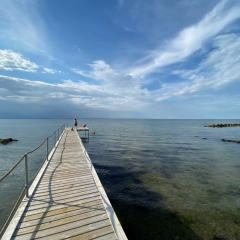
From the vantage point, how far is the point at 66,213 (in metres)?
6.51

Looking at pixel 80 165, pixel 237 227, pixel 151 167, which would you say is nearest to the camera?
pixel 237 227

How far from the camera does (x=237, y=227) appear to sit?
905cm

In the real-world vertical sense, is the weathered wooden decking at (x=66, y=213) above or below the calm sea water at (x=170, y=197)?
above

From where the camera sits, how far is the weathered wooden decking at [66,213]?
215 inches

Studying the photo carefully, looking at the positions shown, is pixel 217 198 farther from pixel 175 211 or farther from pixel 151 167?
pixel 151 167

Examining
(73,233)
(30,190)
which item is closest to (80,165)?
(30,190)

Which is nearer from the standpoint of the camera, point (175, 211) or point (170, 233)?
point (170, 233)

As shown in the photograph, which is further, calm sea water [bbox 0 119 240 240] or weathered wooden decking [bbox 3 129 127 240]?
calm sea water [bbox 0 119 240 240]

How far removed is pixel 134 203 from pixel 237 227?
4.61m

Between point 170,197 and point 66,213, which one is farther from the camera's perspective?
point 170,197

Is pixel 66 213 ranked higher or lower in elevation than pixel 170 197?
higher

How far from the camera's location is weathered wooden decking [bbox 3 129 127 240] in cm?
545

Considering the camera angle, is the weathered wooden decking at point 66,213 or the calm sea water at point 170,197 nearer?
the weathered wooden decking at point 66,213

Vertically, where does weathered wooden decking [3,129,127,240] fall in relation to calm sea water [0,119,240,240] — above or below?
Answer: above
